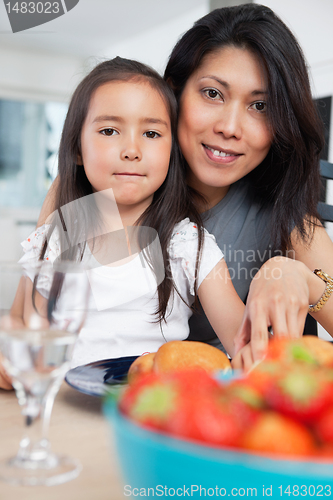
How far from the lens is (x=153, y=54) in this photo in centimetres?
582

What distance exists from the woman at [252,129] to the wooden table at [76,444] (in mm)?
629

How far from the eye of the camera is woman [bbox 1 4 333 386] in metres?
1.20

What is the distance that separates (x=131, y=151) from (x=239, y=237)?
1.59 feet

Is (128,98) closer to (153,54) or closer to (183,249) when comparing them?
(183,249)

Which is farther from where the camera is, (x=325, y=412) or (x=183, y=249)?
(x=183, y=249)

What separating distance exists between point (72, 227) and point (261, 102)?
602 millimetres

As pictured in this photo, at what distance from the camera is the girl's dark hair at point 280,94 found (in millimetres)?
1191

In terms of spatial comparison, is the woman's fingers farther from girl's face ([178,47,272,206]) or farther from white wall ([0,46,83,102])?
white wall ([0,46,83,102])

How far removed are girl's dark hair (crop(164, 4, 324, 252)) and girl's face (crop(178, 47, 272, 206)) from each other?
0.10 feet

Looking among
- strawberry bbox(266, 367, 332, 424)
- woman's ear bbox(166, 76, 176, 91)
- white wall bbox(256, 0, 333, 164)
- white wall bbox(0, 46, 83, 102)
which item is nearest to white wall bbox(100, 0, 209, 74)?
white wall bbox(0, 46, 83, 102)

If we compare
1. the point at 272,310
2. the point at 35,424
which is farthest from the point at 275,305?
the point at 35,424

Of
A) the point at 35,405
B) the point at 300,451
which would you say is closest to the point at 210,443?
the point at 300,451

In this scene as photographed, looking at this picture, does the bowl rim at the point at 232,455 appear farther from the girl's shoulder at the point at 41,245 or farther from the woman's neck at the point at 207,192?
the woman's neck at the point at 207,192

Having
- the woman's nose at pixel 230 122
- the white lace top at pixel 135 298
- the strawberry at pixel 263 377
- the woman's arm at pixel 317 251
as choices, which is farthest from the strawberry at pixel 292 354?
the woman's arm at pixel 317 251
